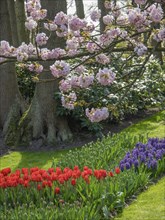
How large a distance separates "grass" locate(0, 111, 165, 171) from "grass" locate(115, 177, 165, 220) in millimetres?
2348

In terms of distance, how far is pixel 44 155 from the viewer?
364 inches

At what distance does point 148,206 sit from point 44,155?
373 centimetres

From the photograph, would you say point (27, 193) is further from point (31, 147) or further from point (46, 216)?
point (31, 147)

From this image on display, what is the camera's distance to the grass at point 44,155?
28.5 feet

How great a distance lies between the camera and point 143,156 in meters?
A: 7.01

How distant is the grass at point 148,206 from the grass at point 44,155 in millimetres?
2348

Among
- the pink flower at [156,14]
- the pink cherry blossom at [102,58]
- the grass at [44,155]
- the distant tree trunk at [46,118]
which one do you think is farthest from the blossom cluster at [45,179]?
the distant tree trunk at [46,118]

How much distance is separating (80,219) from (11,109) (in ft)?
21.7

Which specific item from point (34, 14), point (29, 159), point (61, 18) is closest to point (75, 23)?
point (61, 18)

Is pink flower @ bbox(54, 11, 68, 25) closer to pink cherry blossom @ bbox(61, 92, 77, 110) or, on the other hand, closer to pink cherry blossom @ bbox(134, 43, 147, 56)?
pink cherry blossom @ bbox(61, 92, 77, 110)

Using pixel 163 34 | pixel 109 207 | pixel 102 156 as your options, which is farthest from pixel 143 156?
pixel 163 34

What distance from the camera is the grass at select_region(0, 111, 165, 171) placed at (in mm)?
8695

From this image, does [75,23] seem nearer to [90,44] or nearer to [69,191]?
[90,44]

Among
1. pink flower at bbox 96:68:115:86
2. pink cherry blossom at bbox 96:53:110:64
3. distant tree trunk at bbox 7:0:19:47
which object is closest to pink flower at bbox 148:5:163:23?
pink flower at bbox 96:68:115:86
